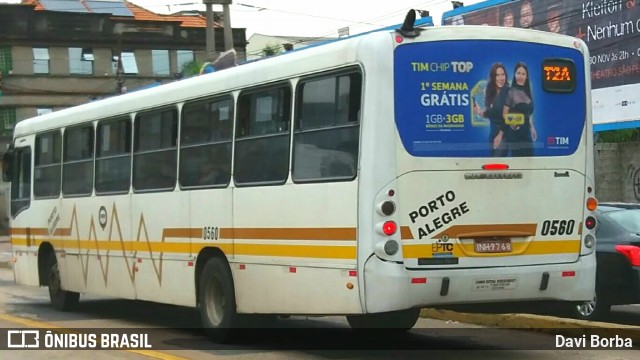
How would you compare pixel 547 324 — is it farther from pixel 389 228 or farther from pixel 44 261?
pixel 44 261

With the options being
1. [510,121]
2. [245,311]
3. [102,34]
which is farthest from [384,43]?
[102,34]

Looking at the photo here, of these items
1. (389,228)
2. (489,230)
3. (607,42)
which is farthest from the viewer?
(607,42)

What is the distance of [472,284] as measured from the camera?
876 cm

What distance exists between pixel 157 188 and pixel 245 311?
8.60ft

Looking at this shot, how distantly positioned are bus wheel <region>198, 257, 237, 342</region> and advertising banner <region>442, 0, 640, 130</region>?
13.9 m

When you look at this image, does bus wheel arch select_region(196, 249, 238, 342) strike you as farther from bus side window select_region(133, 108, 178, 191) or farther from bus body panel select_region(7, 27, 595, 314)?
bus side window select_region(133, 108, 178, 191)

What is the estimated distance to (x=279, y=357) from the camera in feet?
33.1

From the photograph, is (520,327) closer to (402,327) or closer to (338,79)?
(402,327)

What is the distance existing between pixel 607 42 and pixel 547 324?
12797 mm

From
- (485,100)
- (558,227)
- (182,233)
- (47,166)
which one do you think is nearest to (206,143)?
(182,233)

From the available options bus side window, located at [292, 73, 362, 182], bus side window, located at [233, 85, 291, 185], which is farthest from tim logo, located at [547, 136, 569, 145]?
bus side window, located at [233, 85, 291, 185]

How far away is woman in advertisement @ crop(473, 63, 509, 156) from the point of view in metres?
8.93

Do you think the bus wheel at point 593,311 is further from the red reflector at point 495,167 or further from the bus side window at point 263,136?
the bus side window at point 263,136

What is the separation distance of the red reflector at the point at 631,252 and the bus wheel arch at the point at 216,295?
4655 mm
